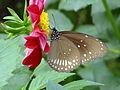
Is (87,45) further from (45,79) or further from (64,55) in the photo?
(45,79)

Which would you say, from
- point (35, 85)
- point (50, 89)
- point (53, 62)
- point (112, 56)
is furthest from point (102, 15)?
point (50, 89)

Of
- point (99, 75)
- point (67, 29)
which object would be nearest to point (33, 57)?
point (67, 29)

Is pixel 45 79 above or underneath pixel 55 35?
underneath

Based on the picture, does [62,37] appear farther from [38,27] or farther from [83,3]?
[83,3]

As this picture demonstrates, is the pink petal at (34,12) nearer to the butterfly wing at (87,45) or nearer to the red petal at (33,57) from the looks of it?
the red petal at (33,57)

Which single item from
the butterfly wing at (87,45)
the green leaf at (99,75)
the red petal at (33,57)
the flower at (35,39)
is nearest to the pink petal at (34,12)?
the flower at (35,39)

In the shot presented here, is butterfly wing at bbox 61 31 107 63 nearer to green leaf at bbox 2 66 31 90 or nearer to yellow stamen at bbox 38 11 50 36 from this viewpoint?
yellow stamen at bbox 38 11 50 36
